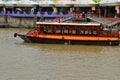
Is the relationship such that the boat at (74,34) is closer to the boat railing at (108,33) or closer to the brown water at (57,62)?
the boat railing at (108,33)

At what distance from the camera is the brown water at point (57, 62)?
67.8ft

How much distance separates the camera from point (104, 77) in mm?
20406

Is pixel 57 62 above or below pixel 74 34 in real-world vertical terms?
below

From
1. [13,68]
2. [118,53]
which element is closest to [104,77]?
[13,68]

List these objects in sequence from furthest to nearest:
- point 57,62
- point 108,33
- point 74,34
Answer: point 74,34 < point 108,33 < point 57,62

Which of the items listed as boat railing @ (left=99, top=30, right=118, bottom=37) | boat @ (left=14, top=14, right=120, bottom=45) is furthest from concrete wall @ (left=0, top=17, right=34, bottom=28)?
boat railing @ (left=99, top=30, right=118, bottom=37)

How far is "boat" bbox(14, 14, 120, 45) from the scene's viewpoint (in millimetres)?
29984

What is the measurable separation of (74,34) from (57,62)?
7277 mm

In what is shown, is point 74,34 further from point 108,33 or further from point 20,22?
point 20,22

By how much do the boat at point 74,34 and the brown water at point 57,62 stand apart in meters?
0.60

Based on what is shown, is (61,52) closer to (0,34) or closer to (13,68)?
(13,68)

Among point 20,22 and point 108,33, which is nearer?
point 108,33

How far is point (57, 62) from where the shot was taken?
78.1ft

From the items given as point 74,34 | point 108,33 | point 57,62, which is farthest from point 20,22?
→ point 57,62
